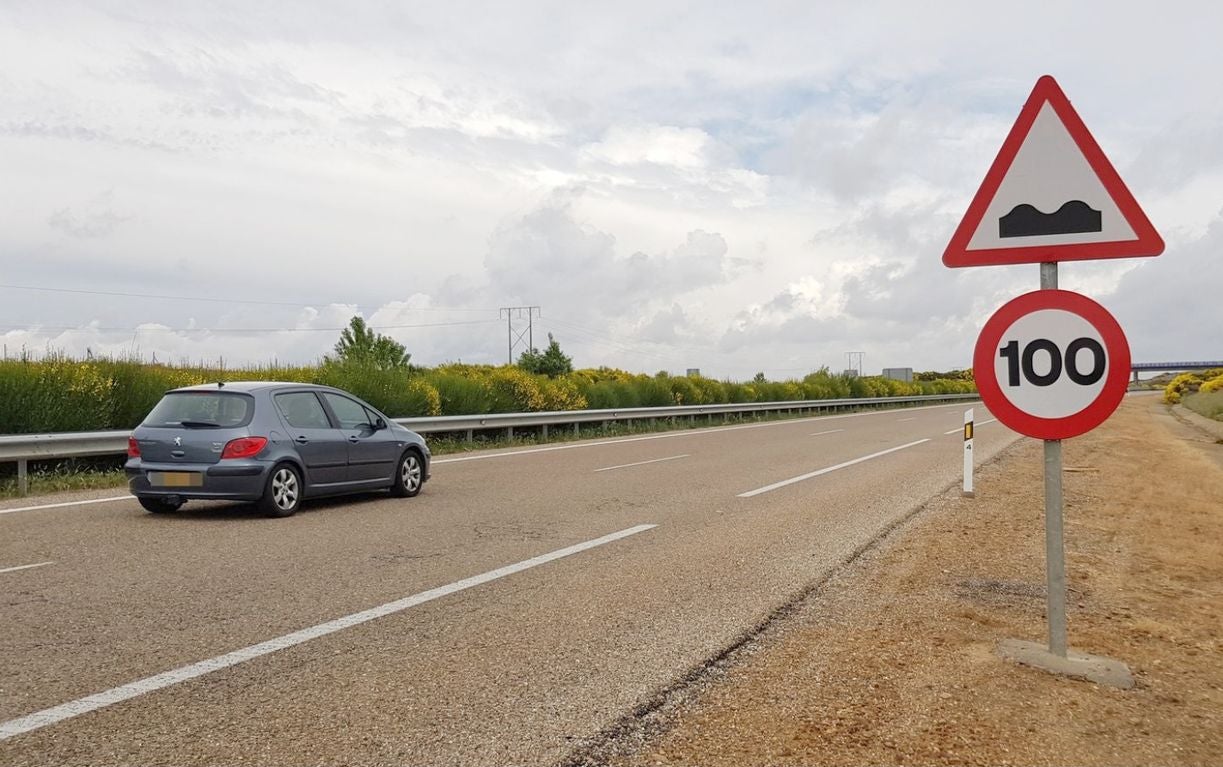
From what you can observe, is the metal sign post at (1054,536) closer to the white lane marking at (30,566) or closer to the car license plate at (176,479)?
the white lane marking at (30,566)

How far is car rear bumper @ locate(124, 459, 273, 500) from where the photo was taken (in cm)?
977

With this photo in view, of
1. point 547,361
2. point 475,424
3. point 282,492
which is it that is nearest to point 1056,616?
point 282,492

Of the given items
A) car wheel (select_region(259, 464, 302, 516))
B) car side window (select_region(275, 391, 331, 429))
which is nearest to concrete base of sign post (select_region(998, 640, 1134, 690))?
car wheel (select_region(259, 464, 302, 516))

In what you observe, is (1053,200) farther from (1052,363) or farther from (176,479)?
(176,479)

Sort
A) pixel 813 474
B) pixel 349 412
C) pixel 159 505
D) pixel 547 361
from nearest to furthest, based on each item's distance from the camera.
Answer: pixel 159 505 → pixel 349 412 → pixel 813 474 → pixel 547 361

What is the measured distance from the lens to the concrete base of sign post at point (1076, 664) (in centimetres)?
448

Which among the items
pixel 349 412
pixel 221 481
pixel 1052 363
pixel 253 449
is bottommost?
pixel 221 481

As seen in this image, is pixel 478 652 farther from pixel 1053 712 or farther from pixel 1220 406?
pixel 1220 406

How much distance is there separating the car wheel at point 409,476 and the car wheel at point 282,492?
1.55 meters

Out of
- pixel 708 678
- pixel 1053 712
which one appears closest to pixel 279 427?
pixel 708 678

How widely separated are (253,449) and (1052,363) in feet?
26.2

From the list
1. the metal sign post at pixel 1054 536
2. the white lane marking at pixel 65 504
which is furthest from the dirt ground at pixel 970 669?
the white lane marking at pixel 65 504

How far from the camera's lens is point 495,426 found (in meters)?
22.5

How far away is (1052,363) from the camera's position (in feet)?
14.5
